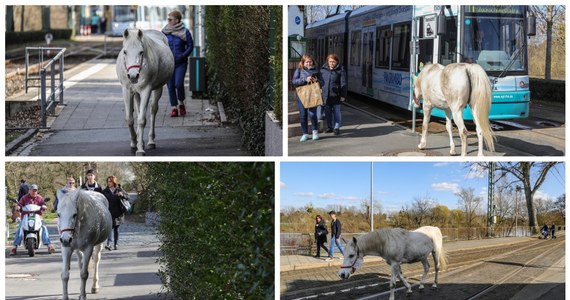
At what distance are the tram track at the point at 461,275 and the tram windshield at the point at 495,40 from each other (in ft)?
6.67

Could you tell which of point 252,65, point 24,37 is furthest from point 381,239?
point 24,37

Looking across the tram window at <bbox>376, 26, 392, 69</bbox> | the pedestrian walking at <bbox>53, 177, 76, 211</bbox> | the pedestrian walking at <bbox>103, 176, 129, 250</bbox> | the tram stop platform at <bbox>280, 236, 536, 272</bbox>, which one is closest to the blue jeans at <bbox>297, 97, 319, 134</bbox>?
the tram stop platform at <bbox>280, 236, 536, 272</bbox>

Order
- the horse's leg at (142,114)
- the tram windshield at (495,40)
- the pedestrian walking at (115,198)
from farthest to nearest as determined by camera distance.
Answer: the tram windshield at (495,40)
the horse's leg at (142,114)
the pedestrian walking at (115,198)

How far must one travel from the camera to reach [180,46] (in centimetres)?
1162

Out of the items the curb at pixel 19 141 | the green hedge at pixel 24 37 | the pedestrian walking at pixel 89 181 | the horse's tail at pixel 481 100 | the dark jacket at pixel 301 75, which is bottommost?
the pedestrian walking at pixel 89 181

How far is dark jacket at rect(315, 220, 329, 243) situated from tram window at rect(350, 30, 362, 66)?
13.5 ft

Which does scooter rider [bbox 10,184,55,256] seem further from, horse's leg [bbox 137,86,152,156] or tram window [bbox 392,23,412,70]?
tram window [bbox 392,23,412,70]

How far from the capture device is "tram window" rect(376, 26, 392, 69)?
438 inches

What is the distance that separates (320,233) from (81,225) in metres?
2.10

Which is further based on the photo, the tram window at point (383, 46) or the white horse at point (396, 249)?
the tram window at point (383, 46)

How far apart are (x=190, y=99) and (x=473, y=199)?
7439mm

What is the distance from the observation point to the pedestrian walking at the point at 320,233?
7.91 m

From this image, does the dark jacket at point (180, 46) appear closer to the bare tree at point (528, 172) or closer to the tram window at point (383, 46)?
the tram window at point (383, 46)

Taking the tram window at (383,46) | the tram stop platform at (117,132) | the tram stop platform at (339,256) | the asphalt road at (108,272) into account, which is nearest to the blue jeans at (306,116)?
the tram stop platform at (117,132)
